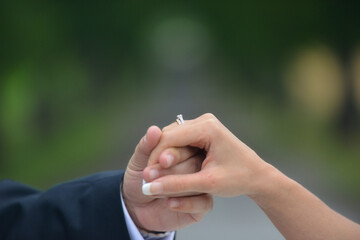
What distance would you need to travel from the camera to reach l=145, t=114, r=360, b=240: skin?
0.77m

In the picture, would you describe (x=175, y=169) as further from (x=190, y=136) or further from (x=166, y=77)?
(x=166, y=77)

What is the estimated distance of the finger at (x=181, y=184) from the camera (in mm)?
761

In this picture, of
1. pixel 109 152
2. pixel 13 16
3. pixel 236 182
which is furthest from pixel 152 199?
pixel 13 16

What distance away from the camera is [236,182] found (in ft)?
2.59

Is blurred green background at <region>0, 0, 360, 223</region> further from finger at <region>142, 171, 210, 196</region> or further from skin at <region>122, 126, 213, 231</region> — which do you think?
finger at <region>142, 171, 210, 196</region>

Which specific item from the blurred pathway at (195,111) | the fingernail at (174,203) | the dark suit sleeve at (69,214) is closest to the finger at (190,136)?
the fingernail at (174,203)

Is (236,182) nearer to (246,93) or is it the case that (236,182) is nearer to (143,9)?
(246,93)

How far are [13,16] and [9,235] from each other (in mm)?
4170

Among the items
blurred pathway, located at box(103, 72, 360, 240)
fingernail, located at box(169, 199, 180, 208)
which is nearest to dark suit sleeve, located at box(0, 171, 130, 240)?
fingernail, located at box(169, 199, 180, 208)

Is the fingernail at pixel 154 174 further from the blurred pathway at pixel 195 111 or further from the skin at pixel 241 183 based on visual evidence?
the blurred pathway at pixel 195 111

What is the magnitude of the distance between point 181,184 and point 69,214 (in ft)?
1.23

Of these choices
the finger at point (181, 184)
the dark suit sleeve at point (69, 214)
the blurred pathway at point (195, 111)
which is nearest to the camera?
the finger at point (181, 184)

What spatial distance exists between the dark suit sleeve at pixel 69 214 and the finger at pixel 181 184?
0.23 meters

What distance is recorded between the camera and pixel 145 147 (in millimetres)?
893
